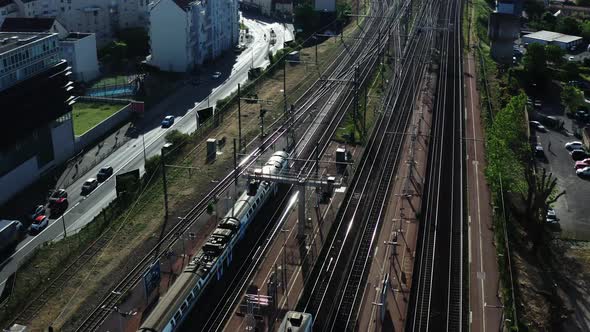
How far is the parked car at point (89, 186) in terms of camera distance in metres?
33.8

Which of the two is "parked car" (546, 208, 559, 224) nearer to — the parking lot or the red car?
the parking lot

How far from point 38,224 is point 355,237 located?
48.8 feet

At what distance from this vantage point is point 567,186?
113 ft

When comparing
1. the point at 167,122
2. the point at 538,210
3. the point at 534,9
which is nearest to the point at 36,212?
the point at 167,122

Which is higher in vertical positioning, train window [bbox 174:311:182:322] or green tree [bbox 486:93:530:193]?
green tree [bbox 486:93:530:193]

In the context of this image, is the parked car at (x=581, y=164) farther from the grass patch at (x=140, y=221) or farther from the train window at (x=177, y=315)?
the train window at (x=177, y=315)

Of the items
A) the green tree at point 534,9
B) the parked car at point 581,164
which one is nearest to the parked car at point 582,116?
the parked car at point 581,164

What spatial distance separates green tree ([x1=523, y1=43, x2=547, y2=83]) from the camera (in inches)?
1992

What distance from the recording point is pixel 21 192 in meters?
33.6

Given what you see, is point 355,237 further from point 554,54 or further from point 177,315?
point 554,54

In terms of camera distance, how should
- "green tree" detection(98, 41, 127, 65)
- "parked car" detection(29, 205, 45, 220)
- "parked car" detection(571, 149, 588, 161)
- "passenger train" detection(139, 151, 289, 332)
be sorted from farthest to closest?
"green tree" detection(98, 41, 127, 65) → "parked car" detection(571, 149, 588, 161) → "parked car" detection(29, 205, 45, 220) → "passenger train" detection(139, 151, 289, 332)

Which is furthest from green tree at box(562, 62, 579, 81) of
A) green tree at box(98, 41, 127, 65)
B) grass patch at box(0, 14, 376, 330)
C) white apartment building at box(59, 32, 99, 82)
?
white apartment building at box(59, 32, 99, 82)

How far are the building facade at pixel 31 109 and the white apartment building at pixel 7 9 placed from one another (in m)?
20.2

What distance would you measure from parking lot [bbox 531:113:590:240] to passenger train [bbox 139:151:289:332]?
14.0 metres
